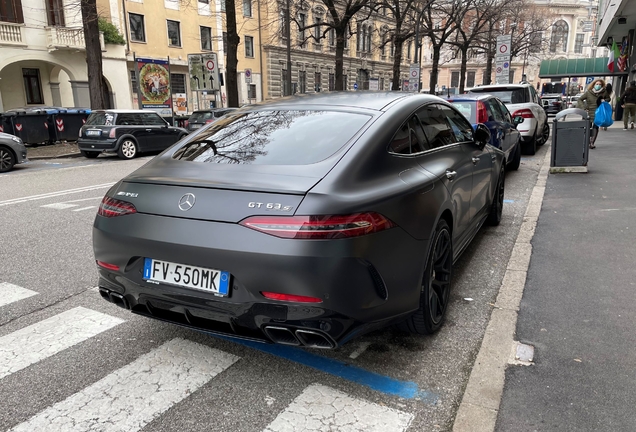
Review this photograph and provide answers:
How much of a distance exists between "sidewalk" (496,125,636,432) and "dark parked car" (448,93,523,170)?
2.00m

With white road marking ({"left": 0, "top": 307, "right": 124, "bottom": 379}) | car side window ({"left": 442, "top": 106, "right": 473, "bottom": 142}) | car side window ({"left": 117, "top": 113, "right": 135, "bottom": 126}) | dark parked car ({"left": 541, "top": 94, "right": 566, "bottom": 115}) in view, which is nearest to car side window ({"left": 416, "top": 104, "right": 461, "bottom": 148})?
car side window ({"left": 442, "top": 106, "right": 473, "bottom": 142})

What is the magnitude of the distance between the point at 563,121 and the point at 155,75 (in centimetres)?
A: 2006

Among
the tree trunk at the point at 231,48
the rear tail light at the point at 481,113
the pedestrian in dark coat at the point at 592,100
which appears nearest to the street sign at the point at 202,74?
the tree trunk at the point at 231,48

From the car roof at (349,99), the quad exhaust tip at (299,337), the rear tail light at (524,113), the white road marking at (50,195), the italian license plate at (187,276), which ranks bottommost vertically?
the white road marking at (50,195)

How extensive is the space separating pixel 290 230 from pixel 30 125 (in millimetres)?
18246

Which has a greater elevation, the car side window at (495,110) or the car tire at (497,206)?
the car side window at (495,110)

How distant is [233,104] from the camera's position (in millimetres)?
21578

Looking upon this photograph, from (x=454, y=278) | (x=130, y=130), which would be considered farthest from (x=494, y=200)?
(x=130, y=130)

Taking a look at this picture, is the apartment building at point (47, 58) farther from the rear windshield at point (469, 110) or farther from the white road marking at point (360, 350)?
the white road marking at point (360, 350)

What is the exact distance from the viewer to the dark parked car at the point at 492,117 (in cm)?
828

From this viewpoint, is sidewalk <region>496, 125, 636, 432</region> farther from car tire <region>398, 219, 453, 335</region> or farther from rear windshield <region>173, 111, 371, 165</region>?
rear windshield <region>173, 111, 371, 165</region>

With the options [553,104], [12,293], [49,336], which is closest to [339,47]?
[553,104]

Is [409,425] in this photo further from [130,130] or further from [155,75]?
[155,75]

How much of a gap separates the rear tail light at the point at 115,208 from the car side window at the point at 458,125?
267 cm
